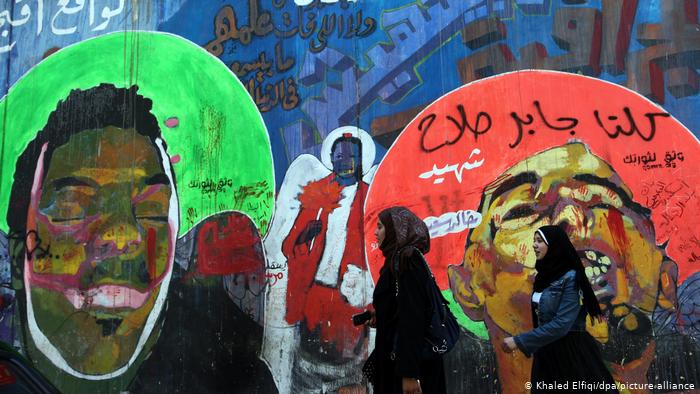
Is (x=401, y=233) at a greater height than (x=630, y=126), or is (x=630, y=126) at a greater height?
(x=630, y=126)

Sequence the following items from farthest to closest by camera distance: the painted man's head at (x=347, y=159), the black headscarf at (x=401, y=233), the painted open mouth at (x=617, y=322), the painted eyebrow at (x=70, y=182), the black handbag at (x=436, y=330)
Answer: the painted eyebrow at (x=70, y=182) < the painted man's head at (x=347, y=159) < the painted open mouth at (x=617, y=322) < the black headscarf at (x=401, y=233) < the black handbag at (x=436, y=330)

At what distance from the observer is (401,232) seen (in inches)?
146

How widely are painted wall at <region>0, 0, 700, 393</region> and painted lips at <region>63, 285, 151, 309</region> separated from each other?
0.8 inches

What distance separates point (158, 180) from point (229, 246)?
0.99 metres

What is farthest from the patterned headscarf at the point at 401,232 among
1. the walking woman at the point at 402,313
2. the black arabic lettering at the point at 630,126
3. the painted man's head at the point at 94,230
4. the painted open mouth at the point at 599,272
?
the painted man's head at the point at 94,230

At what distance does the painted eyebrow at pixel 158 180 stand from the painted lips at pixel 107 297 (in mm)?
998

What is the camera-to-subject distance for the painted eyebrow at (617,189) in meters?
5.25

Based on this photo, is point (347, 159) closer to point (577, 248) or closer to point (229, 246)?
point (229, 246)

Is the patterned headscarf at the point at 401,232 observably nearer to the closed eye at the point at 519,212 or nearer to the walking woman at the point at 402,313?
the walking woman at the point at 402,313

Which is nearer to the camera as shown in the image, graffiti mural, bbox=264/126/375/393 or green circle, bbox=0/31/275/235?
graffiti mural, bbox=264/126/375/393

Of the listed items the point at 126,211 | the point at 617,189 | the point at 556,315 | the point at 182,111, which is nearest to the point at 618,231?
the point at 617,189

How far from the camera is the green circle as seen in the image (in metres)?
6.37

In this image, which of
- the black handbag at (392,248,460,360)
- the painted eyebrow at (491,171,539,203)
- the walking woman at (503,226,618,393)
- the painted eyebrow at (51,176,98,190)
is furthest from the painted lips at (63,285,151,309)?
the walking woman at (503,226,618,393)

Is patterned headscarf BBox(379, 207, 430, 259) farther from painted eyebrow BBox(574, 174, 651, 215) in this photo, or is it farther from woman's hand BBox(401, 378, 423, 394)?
painted eyebrow BBox(574, 174, 651, 215)
